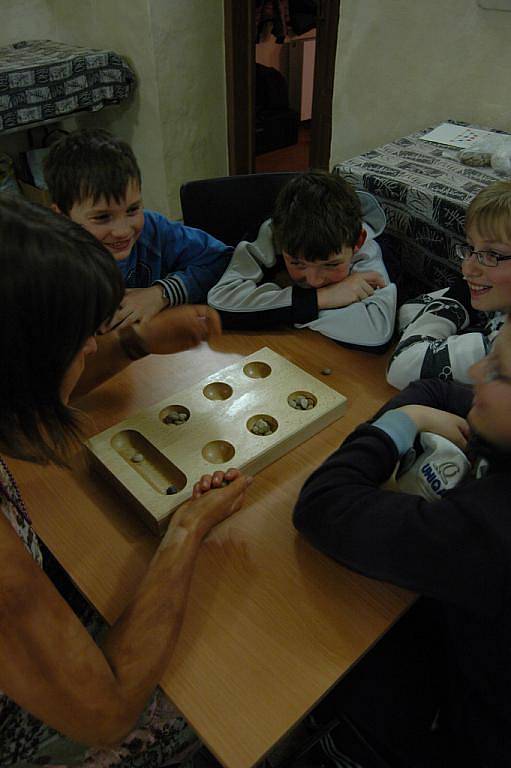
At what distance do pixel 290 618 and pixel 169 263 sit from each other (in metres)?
1.10

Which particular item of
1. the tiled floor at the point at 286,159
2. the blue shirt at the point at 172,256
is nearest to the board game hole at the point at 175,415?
the blue shirt at the point at 172,256

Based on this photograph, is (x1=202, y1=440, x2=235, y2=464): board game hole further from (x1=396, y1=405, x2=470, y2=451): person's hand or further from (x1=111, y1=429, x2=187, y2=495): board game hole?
(x1=396, y1=405, x2=470, y2=451): person's hand

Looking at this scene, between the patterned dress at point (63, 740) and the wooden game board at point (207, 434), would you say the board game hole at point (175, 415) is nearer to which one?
the wooden game board at point (207, 434)

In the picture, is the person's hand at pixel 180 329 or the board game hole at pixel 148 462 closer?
the board game hole at pixel 148 462

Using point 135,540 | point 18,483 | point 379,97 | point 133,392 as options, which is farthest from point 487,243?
point 379,97

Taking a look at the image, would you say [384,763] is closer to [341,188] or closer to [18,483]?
[18,483]

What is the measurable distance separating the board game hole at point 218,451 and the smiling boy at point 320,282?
0.43 meters

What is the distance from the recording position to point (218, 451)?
924mm

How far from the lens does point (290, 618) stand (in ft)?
2.37

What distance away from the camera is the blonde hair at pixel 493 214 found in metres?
1.13

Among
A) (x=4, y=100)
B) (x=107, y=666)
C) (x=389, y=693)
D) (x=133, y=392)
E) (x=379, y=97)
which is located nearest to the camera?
(x=107, y=666)

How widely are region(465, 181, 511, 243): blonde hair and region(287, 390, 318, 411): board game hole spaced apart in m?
0.52

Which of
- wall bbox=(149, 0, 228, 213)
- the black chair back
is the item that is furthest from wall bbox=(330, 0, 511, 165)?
wall bbox=(149, 0, 228, 213)

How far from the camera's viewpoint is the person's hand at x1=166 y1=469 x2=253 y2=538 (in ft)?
2.61
